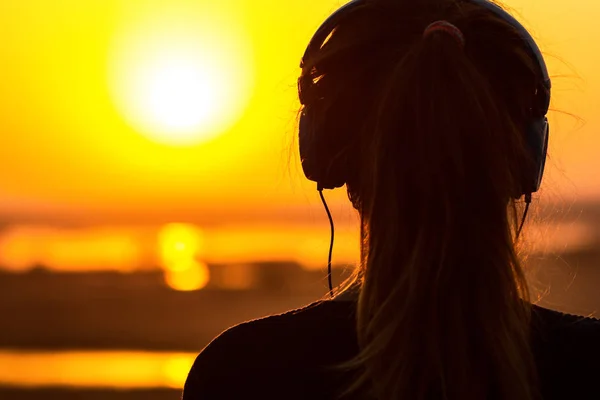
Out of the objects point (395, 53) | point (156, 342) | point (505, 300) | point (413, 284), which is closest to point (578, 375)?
point (505, 300)

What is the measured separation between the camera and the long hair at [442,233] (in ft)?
6.10

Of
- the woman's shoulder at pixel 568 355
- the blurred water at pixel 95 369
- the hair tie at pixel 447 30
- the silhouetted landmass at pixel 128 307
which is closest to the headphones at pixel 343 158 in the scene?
the hair tie at pixel 447 30

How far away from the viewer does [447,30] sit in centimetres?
189

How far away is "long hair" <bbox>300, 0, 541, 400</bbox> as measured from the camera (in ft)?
6.10

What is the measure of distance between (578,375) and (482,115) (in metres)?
0.42

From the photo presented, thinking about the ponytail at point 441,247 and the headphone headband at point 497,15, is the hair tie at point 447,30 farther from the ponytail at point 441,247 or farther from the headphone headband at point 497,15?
the headphone headband at point 497,15

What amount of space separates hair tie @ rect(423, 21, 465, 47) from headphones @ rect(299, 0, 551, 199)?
4.8 inches

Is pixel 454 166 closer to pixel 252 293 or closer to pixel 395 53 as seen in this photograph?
pixel 395 53

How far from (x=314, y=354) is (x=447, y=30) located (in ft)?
1.75

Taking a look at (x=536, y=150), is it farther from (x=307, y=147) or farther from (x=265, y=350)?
(x=265, y=350)

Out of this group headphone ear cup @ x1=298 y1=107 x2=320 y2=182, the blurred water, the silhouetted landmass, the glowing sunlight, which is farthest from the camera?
the glowing sunlight

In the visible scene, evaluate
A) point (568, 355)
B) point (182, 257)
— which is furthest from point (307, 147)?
point (182, 257)

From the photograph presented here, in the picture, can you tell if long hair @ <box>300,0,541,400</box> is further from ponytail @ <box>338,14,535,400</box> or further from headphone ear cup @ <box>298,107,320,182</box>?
headphone ear cup @ <box>298,107,320,182</box>

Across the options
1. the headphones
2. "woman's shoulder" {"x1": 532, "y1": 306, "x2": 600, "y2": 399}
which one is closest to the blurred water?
the headphones
